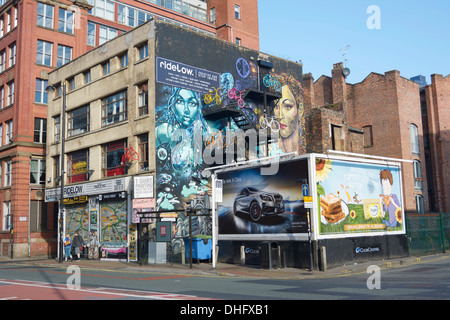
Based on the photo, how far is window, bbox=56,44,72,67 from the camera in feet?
130

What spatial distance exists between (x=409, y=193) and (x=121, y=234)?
80.9 feet

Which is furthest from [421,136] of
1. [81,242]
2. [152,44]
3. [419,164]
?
[81,242]

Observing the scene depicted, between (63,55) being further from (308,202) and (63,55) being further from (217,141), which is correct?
(308,202)

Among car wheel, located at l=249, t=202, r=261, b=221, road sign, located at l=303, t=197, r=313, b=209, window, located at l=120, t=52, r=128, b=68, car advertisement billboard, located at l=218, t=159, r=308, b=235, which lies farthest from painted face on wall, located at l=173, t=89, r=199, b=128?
road sign, located at l=303, t=197, r=313, b=209

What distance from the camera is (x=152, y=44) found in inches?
1053

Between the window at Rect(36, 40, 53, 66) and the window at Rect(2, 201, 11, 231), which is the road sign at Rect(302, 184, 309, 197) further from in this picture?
the window at Rect(36, 40, 53, 66)

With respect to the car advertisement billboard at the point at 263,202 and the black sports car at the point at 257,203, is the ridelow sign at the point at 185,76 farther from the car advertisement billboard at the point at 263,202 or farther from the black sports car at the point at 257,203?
the black sports car at the point at 257,203

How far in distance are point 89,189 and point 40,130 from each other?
37.7 feet

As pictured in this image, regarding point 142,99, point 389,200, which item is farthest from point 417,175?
point 142,99

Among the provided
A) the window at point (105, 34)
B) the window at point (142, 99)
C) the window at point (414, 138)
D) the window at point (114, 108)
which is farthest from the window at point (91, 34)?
the window at point (414, 138)

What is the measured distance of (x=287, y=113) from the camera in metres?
32.9

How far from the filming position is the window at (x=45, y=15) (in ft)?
126

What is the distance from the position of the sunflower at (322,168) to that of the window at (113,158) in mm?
Result: 13476
